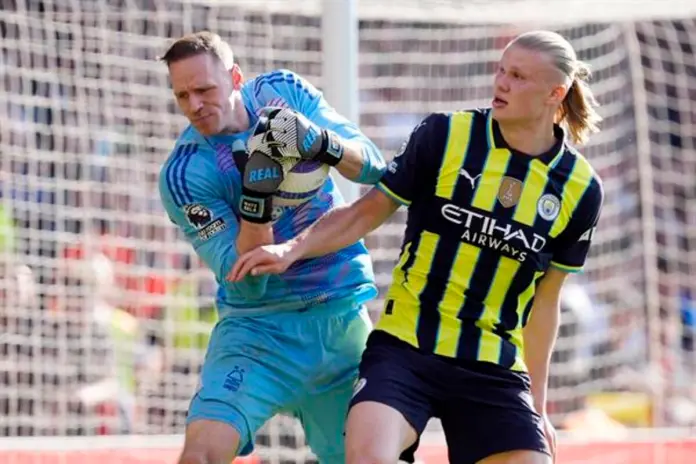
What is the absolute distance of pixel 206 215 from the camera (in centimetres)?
456

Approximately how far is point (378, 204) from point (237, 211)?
483 millimetres

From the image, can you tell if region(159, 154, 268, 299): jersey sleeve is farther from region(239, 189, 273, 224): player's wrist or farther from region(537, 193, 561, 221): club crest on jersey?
region(537, 193, 561, 221): club crest on jersey

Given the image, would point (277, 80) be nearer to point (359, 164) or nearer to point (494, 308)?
point (359, 164)

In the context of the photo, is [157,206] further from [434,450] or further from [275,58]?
[434,450]

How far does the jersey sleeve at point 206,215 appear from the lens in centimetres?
454

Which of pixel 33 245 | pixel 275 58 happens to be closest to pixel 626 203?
pixel 275 58

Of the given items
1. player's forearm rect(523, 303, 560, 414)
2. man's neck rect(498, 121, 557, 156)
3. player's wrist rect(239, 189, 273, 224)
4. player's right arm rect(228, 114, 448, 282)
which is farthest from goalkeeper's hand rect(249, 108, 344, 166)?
player's forearm rect(523, 303, 560, 414)

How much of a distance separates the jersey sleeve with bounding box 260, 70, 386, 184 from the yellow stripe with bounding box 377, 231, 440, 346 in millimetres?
285

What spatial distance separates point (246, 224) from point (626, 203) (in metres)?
5.43

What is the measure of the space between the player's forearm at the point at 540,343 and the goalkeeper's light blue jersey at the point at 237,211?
57 cm

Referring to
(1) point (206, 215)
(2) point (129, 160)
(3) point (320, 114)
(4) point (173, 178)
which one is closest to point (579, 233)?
(3) point (320, 114)

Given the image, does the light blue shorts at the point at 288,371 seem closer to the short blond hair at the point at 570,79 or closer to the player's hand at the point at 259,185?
the player's hand at the point at 259,185

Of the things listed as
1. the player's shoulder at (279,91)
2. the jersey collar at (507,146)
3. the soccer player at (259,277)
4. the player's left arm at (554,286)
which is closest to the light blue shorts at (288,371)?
the soccer player at (259,277)

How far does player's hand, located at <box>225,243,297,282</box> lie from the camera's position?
4.27 m
